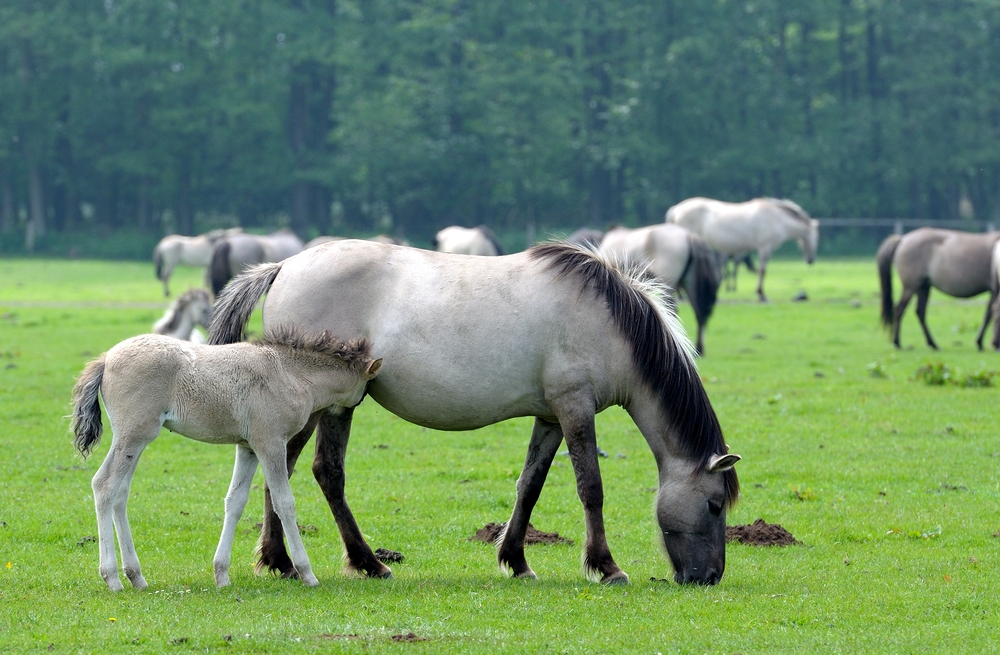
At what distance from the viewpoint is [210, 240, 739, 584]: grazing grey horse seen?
6.70 m

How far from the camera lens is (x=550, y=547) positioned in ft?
25.2

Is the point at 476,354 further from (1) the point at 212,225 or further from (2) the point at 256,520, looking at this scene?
(1) the point at 212,225

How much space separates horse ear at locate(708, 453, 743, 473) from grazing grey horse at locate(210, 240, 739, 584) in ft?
0.05

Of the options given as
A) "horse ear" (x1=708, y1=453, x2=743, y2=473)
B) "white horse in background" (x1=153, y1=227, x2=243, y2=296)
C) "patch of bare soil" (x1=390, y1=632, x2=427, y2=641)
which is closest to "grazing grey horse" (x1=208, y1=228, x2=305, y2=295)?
"white horse in background" (x1=153, y1=227, x2=243, y2=296)

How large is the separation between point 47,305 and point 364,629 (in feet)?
79.8

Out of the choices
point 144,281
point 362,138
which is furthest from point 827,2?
point 144,281

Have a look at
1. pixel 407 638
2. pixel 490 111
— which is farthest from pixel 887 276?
pixel 490 111

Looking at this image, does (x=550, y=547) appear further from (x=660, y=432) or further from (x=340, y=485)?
(x=340, y=485)

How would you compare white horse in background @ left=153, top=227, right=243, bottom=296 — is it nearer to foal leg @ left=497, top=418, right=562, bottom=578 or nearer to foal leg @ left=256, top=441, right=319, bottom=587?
foal leg @ left=497, top=418, right=562, bottom=578

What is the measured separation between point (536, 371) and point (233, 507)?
6.08ft

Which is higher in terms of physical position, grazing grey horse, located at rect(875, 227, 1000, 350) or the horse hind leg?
grazing grey horse, located at rect(875, 227, 1000, 350)

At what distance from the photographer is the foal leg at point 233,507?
6.34 metres

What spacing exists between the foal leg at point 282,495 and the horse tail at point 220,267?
715 inches

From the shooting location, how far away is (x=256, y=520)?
8367 mm
